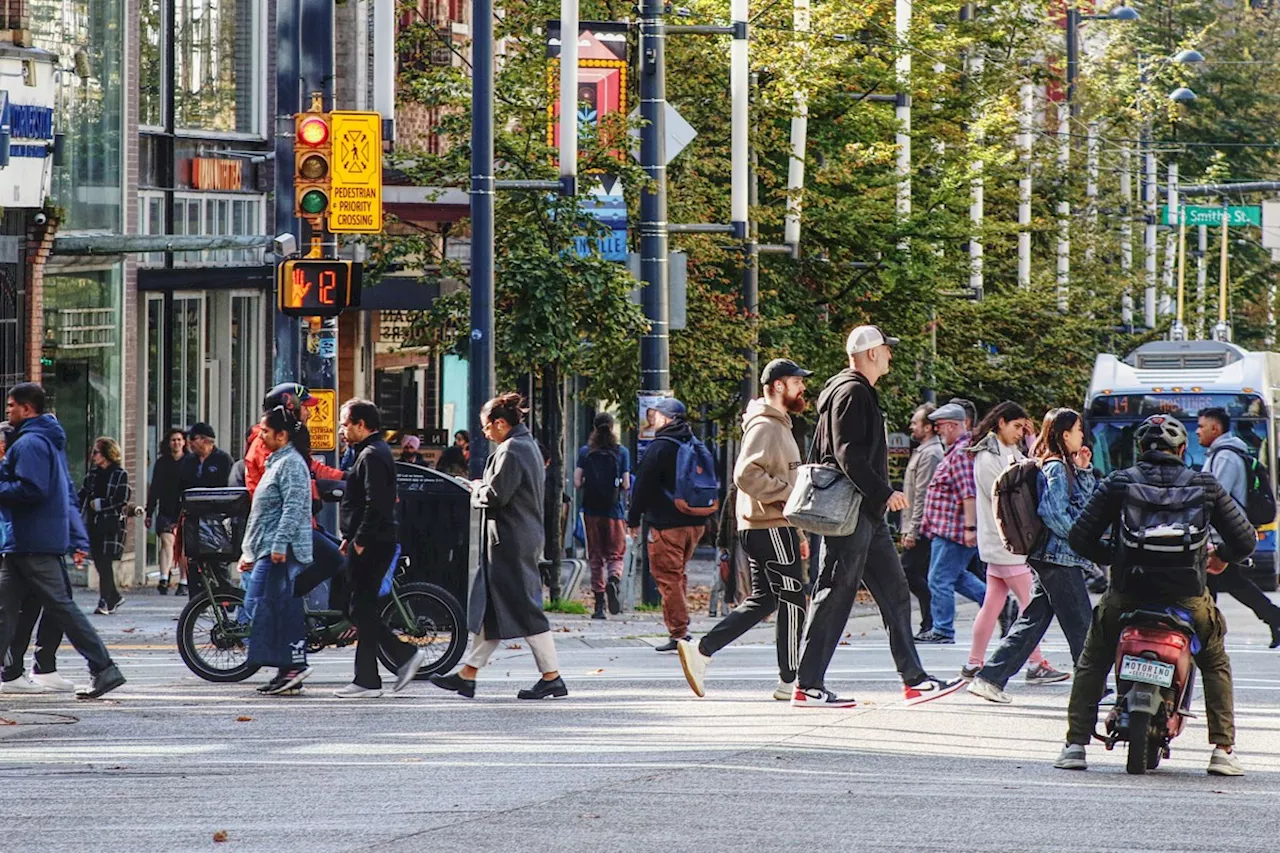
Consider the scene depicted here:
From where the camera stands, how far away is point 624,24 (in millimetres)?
22984

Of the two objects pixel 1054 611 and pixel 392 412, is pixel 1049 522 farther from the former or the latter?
pixel 392 412

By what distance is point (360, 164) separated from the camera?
1848 cm

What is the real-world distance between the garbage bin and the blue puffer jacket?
15.7ft

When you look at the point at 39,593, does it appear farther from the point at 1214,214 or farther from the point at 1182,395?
the point at 1214,214

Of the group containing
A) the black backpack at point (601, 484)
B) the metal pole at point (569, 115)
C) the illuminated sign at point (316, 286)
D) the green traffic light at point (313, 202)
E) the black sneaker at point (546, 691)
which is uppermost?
the metal pole at point (569, 115)

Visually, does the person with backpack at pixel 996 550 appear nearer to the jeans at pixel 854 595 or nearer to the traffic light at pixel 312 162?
the jeans at pixel 854 595

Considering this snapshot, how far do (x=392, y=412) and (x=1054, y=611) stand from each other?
2130cm

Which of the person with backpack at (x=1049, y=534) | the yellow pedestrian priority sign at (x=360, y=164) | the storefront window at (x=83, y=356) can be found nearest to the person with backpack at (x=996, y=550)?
the person with backpack at (x=1049, y=534)

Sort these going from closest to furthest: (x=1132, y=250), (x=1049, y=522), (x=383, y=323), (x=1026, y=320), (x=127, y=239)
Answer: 1. (x=1049, y=522)
2. (x=127, y=239)
3. (x=383, y=323)
4. (x=1026, y=320)
5. (x=1132, y=250)

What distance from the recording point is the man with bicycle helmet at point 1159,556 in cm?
1060

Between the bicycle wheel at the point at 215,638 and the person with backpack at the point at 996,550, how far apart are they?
4.31 meters

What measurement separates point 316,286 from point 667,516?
3034 mm

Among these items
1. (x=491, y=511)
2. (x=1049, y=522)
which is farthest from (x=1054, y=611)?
(x=491, y=511)

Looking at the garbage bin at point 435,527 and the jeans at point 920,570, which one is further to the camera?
the jeans at point 920,570
